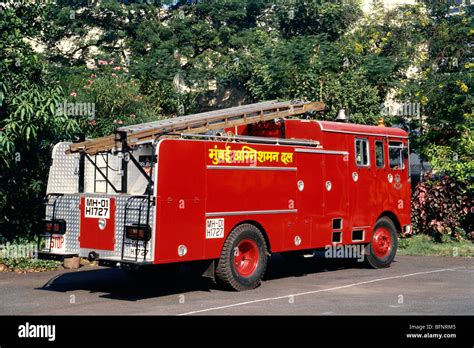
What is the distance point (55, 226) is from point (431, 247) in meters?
10.7

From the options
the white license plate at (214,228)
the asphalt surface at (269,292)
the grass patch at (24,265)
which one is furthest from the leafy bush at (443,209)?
the grass patch at (24,265)

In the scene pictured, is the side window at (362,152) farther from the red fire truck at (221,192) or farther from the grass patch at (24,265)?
the grass patch at (24,265)

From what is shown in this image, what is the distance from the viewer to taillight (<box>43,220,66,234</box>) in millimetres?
13289

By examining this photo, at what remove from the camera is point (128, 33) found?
109 ft

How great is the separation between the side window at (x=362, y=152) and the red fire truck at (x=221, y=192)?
0.03 metres

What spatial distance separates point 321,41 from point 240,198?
14697 mm

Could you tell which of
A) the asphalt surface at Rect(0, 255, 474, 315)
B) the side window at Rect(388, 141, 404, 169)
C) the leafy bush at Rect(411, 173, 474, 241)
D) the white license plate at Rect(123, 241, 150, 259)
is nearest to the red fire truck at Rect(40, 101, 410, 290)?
the white license plate at Rect(123, 241, 150, 259)

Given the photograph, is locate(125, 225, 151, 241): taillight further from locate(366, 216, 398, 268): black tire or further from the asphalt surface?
locate(366, 216, 398, 268): black tire

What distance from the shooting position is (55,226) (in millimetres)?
13391

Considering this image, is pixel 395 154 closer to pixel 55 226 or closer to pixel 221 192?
pixel 221 192
